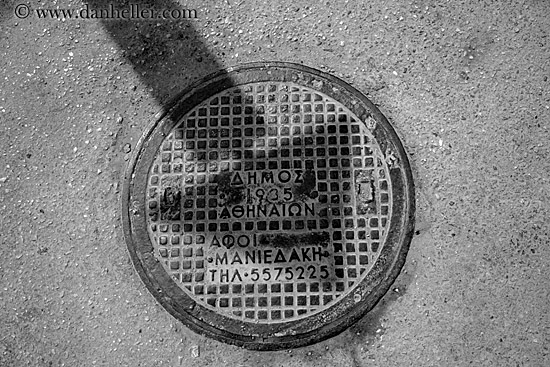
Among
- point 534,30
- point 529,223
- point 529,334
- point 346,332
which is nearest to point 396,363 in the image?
point 346,332

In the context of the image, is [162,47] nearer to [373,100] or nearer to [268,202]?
[268,202]

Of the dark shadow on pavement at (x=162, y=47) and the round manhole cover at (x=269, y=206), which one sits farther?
the dark shadow on pavement at (x=162, y=47)

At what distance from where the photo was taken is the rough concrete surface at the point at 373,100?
7.74 ft

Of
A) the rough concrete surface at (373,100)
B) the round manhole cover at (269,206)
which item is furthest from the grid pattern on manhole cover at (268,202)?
the rough concrete surface at (373,100)

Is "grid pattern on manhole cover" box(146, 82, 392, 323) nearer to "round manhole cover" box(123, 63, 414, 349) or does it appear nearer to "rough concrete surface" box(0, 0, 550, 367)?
"round manhole cover" box(123, 63, 414, 349)

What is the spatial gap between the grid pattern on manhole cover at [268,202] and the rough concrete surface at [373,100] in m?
0.17

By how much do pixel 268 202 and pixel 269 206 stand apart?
19 millimetres

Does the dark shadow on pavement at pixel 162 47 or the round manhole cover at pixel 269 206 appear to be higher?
the dark shadow on pavement at pixel 162 47

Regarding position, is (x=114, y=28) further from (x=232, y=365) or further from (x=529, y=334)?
(x=529, y=334)

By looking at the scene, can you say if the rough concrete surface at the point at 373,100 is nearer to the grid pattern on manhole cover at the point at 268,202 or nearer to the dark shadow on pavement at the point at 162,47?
the dark shadow on pavement at the point at 162,47

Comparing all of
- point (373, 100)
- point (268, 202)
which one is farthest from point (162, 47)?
point (373, 100)

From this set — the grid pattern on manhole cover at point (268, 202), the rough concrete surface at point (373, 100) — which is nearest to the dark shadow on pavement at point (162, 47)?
the rough concrete surface at point (373, 100)

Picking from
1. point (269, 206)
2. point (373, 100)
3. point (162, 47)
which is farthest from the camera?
point (162, 47)

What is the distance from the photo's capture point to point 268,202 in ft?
8.09
